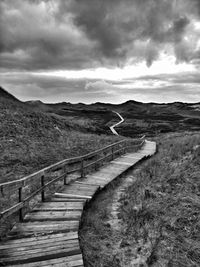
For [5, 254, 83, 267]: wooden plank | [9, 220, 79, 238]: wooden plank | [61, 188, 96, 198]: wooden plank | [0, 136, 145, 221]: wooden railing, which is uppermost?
[0, 136, 145, 221]: wooden railing

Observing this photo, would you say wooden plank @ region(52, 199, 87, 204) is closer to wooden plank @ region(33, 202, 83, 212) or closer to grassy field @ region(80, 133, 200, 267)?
wooden plank @ region(33, 202, 83, 212)

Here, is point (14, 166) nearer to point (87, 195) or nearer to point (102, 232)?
point (87, 195)

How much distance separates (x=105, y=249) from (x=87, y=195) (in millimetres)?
3095

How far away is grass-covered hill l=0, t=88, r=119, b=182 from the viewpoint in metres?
16.0

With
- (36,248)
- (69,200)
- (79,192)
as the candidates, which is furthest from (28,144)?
(36,248)

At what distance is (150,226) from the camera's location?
7125 millimetres

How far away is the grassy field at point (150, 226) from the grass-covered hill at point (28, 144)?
7.30 metres

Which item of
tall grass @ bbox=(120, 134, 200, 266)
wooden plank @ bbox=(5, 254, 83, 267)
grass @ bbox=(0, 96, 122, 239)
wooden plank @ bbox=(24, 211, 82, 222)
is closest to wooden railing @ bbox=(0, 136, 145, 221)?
wooden plank @ bbox=(24, 211, 82, 222)

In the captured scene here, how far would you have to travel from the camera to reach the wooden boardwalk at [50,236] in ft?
16.3

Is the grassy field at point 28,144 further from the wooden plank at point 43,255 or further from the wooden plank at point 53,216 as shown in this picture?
the wooden plank at point 43,255

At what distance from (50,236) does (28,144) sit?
16.9 m

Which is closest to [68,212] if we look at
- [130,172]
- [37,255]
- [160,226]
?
[37,255]

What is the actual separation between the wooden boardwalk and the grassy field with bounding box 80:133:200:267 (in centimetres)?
48

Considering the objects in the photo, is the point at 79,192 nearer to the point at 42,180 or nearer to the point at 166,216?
the point at 42,180
